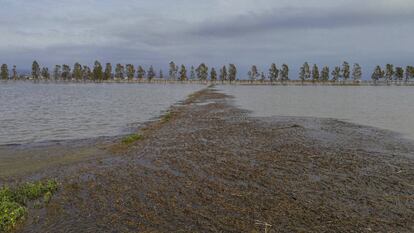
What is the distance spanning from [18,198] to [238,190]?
7.00 metres

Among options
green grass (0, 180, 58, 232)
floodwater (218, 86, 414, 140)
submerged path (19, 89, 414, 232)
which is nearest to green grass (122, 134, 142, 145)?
submerged path (19, 89, 414, 232)

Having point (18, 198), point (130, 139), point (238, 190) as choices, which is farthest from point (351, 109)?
point (18, 198)

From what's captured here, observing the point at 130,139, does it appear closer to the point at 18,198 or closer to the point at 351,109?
the point at 18,198

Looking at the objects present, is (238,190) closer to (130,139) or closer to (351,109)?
(130,139)

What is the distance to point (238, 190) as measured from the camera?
11.6 m

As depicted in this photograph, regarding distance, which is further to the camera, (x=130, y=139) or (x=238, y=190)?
(x=130, y=139)

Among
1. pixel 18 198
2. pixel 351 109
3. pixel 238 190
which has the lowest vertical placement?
pixel 238 190

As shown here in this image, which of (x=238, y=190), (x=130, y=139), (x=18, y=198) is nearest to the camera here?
(x=18, y=198)

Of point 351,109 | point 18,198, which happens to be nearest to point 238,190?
point 18,198

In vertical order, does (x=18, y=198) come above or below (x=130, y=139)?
below

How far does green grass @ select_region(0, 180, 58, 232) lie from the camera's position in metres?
8.71

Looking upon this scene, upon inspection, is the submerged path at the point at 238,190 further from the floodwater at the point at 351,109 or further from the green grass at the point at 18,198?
the floodwater at the point at 351,109

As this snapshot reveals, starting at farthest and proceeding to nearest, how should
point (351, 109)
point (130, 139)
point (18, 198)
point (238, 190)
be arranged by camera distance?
point (351, 109) < point (130, 139) < point (238, 190) < point (18, 198)

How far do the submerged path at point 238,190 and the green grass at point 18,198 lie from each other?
12.1 inches
